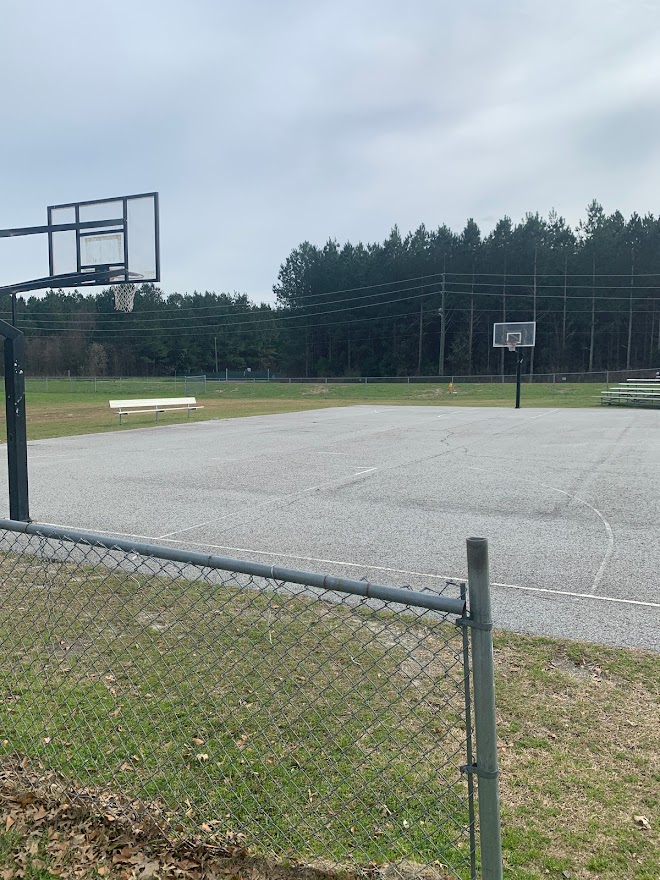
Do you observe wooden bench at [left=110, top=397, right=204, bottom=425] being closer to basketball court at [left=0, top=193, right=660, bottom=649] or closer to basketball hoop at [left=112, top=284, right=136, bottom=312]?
basketball court at [left=0, top=193, right=660, bottom=649]

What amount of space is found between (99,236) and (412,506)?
824cm

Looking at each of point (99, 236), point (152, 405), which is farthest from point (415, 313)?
point (99, 236)

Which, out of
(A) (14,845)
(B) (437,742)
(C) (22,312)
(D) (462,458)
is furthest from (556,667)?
Answer: (C) (22,312)

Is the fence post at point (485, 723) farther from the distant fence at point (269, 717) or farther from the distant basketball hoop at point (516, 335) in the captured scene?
the distant basketball hoop at point (516, 335)

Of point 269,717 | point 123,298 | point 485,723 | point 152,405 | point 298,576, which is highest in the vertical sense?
point 123,298

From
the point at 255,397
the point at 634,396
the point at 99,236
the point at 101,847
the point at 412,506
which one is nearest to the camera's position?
the point at 101,847

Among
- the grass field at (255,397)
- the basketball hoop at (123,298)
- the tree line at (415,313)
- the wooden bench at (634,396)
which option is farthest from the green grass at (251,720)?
the tree line at (415,313)

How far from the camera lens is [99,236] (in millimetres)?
13445

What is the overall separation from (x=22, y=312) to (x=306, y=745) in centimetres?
9140

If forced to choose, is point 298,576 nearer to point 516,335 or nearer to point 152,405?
point 152,405

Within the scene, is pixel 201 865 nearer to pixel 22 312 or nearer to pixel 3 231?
pixel 3 231

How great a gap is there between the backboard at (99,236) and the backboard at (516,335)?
2306cm

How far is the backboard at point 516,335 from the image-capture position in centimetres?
3331

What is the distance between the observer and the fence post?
2.10 meters
